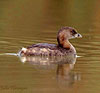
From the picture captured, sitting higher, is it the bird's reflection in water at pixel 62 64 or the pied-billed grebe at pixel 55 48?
the pied-billed grebe at pixel 55 48

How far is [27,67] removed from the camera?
1354 cm

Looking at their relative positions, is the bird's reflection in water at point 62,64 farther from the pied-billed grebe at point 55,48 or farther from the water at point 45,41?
the pied-billed grebe at point 55,48

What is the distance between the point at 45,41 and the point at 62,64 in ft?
11.2

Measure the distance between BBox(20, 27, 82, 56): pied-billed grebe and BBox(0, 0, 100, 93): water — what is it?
1.10 feet

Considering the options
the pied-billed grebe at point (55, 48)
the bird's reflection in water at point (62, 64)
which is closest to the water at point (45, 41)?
Result: the bird's reflection in water at point (62, 64)

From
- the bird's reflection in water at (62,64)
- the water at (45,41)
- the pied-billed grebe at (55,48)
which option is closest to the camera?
the water at (45,41)

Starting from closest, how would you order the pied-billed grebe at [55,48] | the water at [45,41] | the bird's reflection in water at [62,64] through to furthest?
the water at [45,41], the bird's reflection in water at [62,64], the pied-billed grebe at [55,48]

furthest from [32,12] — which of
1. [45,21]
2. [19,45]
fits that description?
[19,45]

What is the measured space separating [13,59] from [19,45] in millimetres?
2081

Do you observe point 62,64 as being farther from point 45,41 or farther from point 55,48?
point 45,41

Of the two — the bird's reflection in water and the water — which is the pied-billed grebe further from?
the water

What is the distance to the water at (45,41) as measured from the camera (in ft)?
38.4

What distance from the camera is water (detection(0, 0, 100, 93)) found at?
1171cm

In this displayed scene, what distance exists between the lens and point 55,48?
614 inches
